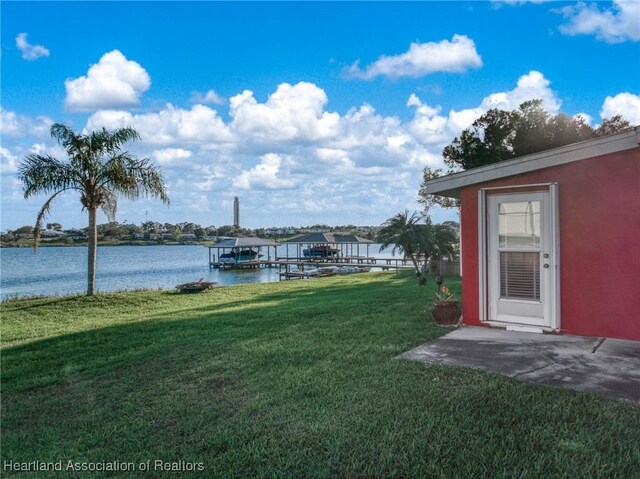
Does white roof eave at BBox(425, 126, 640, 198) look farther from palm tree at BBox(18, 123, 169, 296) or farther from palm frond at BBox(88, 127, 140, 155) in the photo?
palm frond at BBox(88, 127, 140, 155)

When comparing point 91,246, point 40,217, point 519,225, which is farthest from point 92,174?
point 519,225

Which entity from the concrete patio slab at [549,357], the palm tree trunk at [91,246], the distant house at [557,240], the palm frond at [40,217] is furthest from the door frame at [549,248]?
the palm frond at [40,217]

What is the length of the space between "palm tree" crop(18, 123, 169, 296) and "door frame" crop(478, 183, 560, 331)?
1159cm

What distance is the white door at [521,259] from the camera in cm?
570

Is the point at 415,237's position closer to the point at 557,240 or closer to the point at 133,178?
the point at 557,240

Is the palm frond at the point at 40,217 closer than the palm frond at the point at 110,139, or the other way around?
the palm frond at the point at 40,217

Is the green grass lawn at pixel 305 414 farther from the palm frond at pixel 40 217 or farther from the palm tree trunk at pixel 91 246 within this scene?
the palm frond at pixel 40 217

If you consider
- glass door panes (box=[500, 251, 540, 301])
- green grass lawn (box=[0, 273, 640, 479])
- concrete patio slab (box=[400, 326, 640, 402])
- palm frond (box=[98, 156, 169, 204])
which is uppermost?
palm frond (box=[98, 156, 169, 204])

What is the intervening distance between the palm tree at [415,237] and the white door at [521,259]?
903 cm

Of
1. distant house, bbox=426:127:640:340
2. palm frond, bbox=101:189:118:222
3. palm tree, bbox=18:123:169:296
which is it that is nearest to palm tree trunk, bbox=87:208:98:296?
palm tree, bbox=18:123:169:296

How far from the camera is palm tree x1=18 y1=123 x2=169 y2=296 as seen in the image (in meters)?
13.0

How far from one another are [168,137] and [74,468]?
19399mm

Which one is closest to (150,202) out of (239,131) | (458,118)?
(239,131)

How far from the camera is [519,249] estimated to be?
19.5 ft
